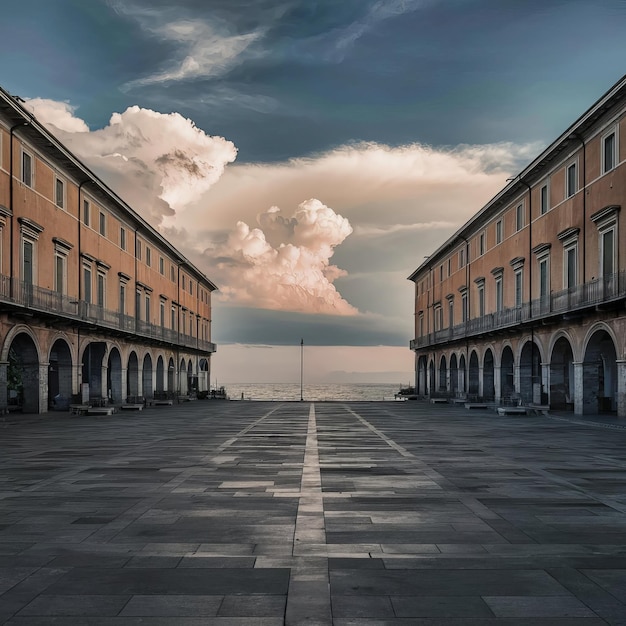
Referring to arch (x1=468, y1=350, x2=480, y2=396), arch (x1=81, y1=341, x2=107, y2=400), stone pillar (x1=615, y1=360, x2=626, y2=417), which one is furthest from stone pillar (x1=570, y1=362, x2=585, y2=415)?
arch (x1=81, y1=341, x2=107, y2=400)

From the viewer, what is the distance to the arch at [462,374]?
184 ft

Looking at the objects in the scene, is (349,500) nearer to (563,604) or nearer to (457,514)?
(457,514)

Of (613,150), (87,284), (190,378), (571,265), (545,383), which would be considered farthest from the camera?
(190,378)

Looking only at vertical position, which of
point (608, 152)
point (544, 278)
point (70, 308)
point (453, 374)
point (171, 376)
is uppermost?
point (608, 152)

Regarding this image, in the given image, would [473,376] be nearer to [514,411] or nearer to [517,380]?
[517,380]

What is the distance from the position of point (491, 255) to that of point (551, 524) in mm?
40882

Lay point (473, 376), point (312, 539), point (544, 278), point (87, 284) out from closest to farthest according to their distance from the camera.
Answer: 1. point (312, 539)
2. point (544, 278)
3. point (87, 284)
4. point (473, 376)

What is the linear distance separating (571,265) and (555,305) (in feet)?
6.73

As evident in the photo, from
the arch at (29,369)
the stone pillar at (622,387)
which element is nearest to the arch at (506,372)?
the stone pillar at (622,387)

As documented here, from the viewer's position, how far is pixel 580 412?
3266cm

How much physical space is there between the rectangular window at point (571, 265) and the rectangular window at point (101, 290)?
81.8 ft

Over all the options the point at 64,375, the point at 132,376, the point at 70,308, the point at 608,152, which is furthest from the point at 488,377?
the point at 70,308

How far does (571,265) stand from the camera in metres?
34.1

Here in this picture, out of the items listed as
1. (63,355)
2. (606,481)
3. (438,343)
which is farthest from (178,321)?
(606,481)
